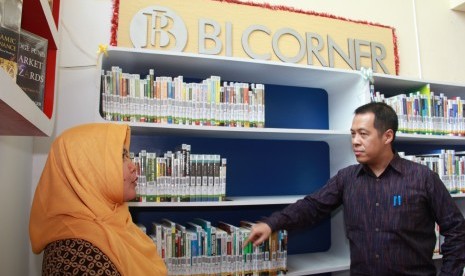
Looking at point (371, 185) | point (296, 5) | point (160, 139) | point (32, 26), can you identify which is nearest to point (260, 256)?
point (371, 185)

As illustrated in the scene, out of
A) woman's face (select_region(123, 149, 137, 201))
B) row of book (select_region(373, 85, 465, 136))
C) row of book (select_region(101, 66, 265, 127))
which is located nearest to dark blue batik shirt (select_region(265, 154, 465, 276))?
row of book (select_region(373, 85, 465, 136))

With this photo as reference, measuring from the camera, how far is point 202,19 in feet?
7.14

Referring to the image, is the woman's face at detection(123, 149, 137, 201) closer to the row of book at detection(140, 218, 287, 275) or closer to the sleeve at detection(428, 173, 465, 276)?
the row of book at detection(140, 218, 287, 275)

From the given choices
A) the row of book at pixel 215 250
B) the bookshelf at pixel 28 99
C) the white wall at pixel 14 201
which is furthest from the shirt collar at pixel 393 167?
the white wall at pixel 14 201

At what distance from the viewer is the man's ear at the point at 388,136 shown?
1.83m

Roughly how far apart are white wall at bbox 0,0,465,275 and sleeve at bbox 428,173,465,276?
1287 mm

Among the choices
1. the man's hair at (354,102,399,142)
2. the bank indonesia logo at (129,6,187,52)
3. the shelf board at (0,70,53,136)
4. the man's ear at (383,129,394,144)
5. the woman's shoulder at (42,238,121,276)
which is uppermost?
the bank indonesia logo at (129,6,187,52)

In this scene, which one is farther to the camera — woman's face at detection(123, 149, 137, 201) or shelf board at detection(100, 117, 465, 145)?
shelf board at detection(100, 117, 465, 145)

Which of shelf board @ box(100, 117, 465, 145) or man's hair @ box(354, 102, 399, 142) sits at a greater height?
man's hair @ box(354, 102, 399, 142)

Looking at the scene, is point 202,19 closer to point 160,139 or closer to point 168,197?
point 160,139

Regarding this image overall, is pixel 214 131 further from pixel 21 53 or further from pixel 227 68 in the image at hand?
pixel 21 53

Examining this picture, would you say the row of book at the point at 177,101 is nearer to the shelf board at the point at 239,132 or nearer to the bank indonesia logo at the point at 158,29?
the shelf board at the point at 239,132

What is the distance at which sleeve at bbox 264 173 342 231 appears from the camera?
180 centimetres

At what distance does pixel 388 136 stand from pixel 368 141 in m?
0.14
